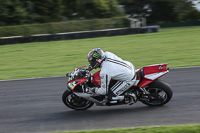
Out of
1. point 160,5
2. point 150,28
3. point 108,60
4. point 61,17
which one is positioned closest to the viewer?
point 108,60

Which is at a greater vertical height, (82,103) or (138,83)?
(138,83)

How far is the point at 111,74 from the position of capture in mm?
A: 6664

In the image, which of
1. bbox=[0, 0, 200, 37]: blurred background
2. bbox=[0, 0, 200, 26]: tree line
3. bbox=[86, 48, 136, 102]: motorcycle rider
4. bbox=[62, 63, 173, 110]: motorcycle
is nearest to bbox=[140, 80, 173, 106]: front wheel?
bbox=[62, 63, 173, 110]: motorcycle

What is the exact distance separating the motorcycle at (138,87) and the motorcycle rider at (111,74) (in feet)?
0.36

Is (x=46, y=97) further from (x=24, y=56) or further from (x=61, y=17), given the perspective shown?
(x=61, y=17)

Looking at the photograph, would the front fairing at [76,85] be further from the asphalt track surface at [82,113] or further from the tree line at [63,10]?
the tree line at [63,10]

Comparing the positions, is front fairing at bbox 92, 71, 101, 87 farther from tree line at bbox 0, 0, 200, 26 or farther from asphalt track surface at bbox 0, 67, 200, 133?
tree line at bbox 0, 0, 200, 26

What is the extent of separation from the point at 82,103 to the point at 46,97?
170 cm

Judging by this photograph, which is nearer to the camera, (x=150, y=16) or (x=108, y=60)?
(x=108, y=60)

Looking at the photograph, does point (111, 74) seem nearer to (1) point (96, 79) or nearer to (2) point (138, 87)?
(1) point (96, 79)

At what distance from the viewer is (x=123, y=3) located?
121 feet

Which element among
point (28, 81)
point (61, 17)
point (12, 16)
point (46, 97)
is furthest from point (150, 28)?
point (46, 97)

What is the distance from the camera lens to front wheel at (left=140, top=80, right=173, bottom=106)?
694 centimetres

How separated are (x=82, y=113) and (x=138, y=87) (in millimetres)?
1524
